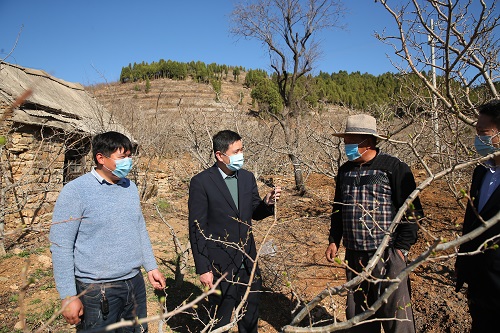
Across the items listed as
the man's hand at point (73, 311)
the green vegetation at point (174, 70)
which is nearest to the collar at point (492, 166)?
the man's hand at point (73, 311)

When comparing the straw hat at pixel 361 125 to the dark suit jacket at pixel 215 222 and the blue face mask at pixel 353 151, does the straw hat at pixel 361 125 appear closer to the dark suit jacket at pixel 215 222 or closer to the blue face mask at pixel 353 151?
the blue face mask at pixel 353 151

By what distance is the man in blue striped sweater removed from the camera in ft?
6.64

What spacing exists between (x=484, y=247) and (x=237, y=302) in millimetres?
1716

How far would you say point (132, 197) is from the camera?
2395mm

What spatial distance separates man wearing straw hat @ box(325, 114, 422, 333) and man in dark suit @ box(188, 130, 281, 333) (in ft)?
1.96

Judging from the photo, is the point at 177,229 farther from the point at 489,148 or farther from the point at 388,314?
the point at 489,148

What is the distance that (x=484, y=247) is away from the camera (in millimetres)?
1947

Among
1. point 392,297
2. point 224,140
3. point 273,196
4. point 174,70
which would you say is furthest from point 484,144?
point 174,70

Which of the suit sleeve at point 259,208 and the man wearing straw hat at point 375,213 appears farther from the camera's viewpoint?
the suit sleeve at point 259,208

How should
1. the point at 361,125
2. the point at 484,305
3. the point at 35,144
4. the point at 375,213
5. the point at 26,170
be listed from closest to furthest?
the point at 484,305 < the point at 375,213 < the point at 361,125 < the point at 26,170 < the point at 35,144

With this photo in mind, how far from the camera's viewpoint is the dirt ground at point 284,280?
341 cm

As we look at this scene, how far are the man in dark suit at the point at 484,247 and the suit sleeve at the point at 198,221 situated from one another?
1.71 metres

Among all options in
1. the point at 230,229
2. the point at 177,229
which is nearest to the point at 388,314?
the point at 230,229

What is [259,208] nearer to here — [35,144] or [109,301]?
[109,301]
